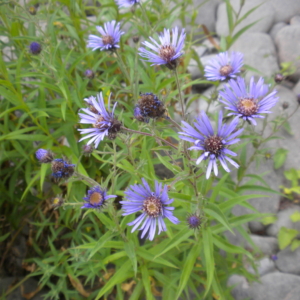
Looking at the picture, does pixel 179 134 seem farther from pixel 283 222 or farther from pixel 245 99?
pixel 283 222

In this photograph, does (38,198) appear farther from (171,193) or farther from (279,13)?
(279,13)

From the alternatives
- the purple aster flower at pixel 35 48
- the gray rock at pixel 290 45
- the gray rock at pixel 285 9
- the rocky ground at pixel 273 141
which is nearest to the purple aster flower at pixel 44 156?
the purple aster flower at pixel 35 48

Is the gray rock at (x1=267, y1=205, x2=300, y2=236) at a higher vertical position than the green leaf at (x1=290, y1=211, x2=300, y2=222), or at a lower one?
lower

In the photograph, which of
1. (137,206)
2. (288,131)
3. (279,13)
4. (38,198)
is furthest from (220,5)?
(137,206)

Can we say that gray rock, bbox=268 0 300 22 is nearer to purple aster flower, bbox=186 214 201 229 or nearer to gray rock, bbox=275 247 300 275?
gray rock, bbox=275 247 300 275

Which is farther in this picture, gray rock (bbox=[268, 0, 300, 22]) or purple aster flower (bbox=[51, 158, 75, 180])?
gray rock (bbox=[268, 0, 300, 22])

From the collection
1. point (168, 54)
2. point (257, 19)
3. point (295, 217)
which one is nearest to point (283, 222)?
point (295, 217)

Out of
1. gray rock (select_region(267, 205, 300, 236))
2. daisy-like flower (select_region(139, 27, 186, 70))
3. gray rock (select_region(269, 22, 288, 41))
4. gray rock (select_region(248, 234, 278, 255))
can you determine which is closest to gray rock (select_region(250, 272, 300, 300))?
gray rock (select_region(248, 234, 278, 255))
